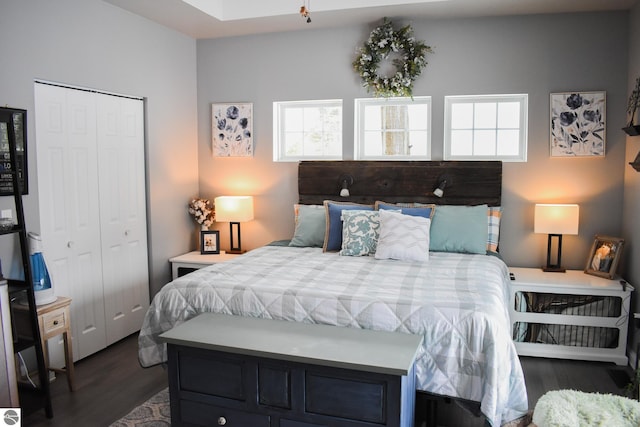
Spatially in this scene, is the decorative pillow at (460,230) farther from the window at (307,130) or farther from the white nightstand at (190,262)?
the white nightstand at (190,262)

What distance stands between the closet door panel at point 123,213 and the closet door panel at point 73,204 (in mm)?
92

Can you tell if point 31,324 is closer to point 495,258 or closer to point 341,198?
point 341,198

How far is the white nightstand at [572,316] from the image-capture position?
3.68 meters

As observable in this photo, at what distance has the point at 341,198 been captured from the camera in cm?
469

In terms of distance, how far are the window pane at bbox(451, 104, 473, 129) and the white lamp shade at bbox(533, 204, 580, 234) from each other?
967 millimetres

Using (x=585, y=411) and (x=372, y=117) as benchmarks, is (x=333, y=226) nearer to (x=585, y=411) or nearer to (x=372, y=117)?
(x=372, y=117)

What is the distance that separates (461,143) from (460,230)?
3.00ft

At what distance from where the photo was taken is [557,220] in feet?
13.1

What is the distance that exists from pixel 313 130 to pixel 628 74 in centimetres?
261

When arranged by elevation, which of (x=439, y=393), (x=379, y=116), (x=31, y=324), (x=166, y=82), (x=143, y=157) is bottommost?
(x=439, y=393)

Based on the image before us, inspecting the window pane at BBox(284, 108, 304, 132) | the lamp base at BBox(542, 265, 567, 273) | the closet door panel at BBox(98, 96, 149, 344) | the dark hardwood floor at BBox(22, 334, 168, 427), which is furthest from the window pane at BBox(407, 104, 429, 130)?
the dark hardwood floor at BBox(22, 334, 168, 427)

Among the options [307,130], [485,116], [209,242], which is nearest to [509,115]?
[485,116]

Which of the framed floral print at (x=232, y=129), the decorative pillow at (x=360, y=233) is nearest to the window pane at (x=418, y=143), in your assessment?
the decorative pillow at (x=360, y=233)

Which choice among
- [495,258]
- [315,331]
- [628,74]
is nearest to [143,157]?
[315,331]
